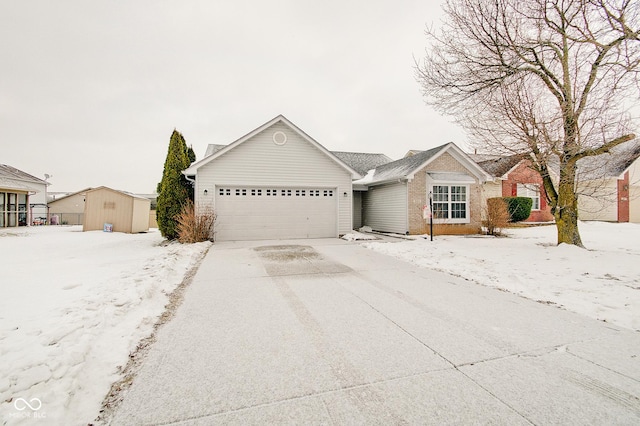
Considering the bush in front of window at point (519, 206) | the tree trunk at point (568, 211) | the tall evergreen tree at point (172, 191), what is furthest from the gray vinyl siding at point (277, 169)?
the bush in front of window at point (519, 206)

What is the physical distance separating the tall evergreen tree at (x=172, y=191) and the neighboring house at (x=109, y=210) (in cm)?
618

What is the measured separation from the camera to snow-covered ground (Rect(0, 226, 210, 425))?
75.5 inches

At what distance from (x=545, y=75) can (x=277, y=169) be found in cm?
1020

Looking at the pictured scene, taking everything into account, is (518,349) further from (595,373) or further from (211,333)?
(211,333)

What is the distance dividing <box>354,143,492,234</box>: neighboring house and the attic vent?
18.6 ft

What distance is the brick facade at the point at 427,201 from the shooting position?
13.6 m

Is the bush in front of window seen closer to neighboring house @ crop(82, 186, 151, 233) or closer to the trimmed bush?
the trimmed bush

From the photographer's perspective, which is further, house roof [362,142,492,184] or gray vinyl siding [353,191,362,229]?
gray vinyl siding [353,191,362,229]

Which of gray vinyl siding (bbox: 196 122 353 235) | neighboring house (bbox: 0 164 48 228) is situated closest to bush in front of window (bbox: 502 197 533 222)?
gray vinyl siding (bbox: 196 122 353 235)

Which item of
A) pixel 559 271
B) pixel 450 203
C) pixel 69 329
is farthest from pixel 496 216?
pixel 69 329

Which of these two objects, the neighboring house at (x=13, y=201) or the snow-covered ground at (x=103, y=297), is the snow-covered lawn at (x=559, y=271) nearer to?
the snow-covered ground at (x=103, y=297)

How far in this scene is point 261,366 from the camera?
8.05 feet

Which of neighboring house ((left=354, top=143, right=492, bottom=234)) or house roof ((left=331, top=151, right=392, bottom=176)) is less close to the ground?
house roof ((left=331, top=151, right=392, bottom=176))

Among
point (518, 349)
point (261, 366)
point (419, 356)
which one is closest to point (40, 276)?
point (261, 366)
